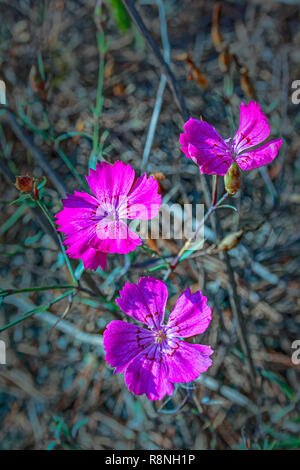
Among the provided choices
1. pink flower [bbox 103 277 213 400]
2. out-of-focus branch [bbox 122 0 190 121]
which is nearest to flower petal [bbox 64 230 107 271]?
pink flower [bbox 103 277 213 400]

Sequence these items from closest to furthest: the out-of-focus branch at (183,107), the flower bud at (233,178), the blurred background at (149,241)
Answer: the flower bud at (233,178)
the out-of-focus branch at (183,107)
the blurred background at (149,241)

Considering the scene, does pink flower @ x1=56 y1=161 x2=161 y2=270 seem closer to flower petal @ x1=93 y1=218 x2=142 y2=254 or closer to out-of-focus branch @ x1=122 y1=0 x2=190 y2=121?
flower petal @ x1=93 y1=218 x2=142 y2=254

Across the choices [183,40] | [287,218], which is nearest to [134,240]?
[287,218]

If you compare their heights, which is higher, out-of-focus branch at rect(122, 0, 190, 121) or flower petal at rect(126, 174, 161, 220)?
out-of-focus branch at rect(122, 0, 190, 121)

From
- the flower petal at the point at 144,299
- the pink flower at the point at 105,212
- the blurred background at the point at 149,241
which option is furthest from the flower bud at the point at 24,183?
the flower petal at the point at 144,299

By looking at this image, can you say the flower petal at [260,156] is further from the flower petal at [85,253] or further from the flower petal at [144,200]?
the flower petal at [85,253]

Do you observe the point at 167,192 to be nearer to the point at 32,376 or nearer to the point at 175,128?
the point at 175,128
